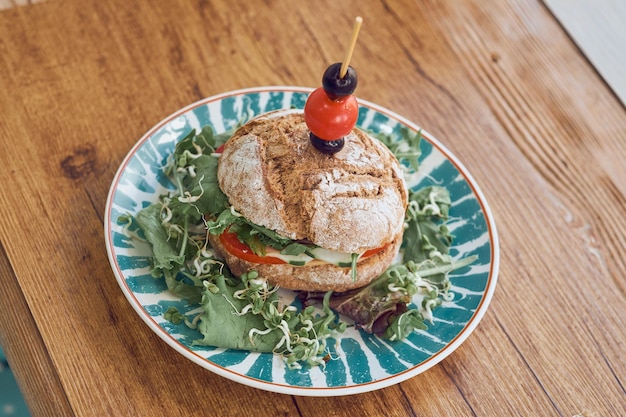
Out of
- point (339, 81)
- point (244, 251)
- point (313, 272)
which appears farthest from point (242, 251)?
point (339, 81)

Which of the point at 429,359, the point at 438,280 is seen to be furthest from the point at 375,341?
the point at 438,280

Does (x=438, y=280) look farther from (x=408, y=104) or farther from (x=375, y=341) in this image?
(x=408, y=104)

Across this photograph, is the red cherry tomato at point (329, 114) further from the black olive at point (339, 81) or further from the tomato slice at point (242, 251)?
the tomato slice at point (242, 251)

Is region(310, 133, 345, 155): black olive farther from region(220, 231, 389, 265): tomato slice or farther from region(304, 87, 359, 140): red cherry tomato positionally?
region(220, 231, 389, 265): tomato slice

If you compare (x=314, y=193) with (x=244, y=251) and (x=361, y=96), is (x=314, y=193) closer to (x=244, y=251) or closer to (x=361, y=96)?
(x=244, y=251)

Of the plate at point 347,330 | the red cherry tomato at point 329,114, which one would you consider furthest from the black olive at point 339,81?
the plate at point 347,330

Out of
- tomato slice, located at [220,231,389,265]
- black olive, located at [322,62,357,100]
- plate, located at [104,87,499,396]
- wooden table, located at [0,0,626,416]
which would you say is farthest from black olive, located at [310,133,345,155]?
wooden table, located at [0,0,626,416]

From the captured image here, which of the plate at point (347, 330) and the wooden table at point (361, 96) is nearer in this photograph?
the plate at point (347, 330)
